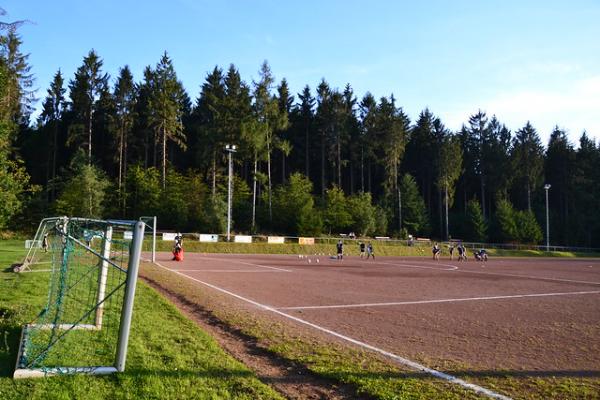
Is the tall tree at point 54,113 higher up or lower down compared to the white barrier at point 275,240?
higher up

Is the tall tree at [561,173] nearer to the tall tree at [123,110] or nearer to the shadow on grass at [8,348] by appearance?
the tall tree at [123,110]

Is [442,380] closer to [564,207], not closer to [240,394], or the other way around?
[240,394]

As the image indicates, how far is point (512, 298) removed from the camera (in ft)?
45.1

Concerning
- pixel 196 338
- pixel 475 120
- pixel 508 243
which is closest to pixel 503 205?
pixel 508 243

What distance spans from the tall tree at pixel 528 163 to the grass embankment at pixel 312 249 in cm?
2272

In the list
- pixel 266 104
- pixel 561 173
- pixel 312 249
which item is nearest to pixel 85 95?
pixel 266 104

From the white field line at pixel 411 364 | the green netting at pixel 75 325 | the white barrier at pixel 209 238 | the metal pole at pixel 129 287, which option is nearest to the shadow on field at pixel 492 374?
the white field line at pixel 411 364

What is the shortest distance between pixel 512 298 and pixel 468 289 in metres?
2.38

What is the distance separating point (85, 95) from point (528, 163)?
70.1m

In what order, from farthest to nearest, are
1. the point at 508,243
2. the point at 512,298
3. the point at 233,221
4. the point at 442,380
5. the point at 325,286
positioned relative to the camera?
the point at 508,243 → the point at 233,221 → the point at 325,286 → the point at 512,298 → the point at 442,380

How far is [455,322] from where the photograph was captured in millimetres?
9383

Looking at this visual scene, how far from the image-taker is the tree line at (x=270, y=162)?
5225 centimetres

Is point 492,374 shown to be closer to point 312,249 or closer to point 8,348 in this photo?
point 8,348

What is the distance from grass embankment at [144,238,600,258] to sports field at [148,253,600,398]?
23356mm
